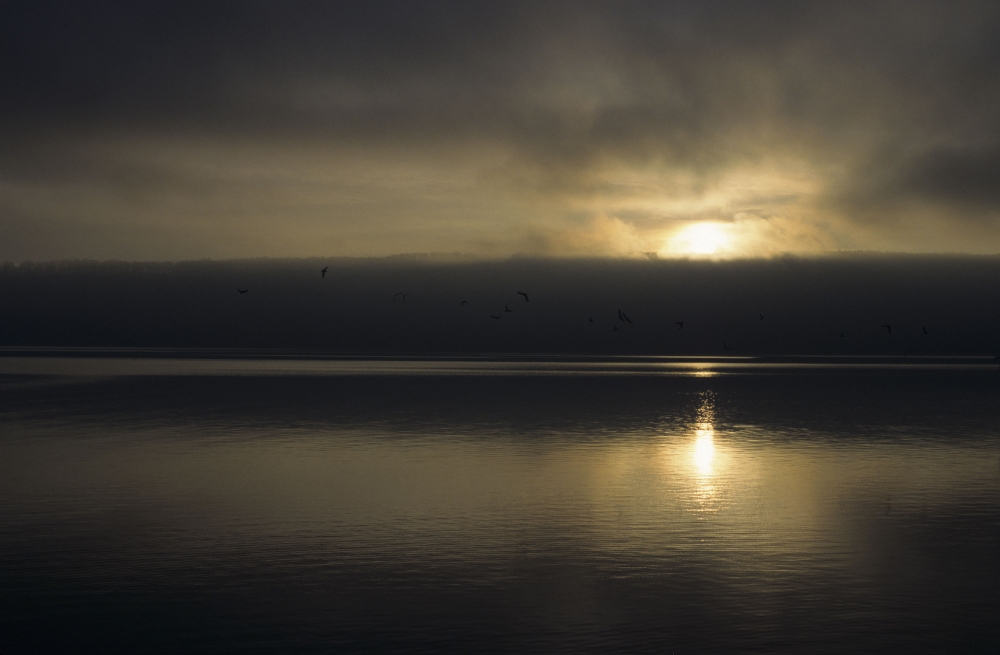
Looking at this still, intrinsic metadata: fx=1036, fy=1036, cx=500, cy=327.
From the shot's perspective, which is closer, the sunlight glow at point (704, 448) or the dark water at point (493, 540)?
the dark water at point (493, 540)

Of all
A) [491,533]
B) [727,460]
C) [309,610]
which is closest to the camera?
[309,610]

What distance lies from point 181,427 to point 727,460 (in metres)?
28.6

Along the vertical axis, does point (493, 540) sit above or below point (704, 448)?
above

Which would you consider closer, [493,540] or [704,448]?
[493,540]

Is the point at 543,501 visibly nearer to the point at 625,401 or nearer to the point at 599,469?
the point at 599,469

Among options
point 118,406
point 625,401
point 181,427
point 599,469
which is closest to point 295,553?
point 599,469

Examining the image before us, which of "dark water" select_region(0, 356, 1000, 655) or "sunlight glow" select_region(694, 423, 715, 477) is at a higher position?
"dark water" select_region(0, 356, 1000, 655)

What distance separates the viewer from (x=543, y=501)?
3048 cm

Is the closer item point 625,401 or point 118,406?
point 118,406

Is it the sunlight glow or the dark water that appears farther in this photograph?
the sunlight glow

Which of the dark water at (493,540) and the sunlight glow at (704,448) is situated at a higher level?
the dark water at (493,540)

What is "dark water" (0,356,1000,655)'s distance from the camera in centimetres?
1705

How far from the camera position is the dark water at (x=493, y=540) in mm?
17047

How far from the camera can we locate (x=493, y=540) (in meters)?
24.6
